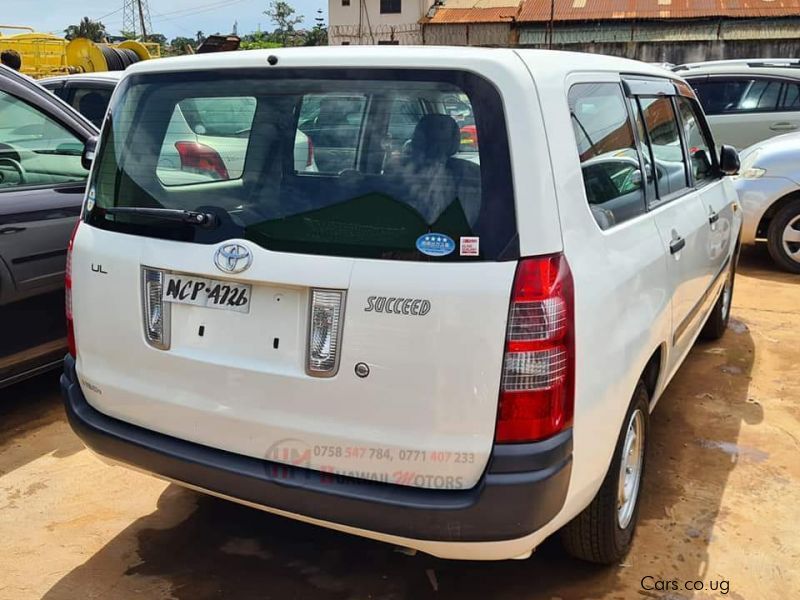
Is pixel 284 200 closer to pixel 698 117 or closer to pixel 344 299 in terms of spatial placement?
pixel 344 299

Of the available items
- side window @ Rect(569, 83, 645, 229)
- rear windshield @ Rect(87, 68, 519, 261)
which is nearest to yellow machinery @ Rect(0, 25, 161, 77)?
rear windshield @ Rect(87, 68, 519, 261)

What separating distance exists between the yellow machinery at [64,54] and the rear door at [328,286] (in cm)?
1391

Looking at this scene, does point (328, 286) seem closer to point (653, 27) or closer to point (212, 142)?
point (212, 142)

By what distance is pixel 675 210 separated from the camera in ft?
10.2

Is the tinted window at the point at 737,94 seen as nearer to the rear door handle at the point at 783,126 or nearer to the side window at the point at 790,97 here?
the side window at the point at 790,97

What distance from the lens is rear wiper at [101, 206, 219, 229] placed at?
2.21 metres

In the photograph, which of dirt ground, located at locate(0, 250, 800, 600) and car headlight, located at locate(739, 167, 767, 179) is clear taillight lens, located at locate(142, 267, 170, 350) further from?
car headlight, located at locate(739, 167, 767, 179)

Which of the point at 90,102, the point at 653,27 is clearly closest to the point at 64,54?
the point at 90,102

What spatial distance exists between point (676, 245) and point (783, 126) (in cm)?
712

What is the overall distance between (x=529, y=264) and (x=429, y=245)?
0.27 m

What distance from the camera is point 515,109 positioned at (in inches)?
77.2

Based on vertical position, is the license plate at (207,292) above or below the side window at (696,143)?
below

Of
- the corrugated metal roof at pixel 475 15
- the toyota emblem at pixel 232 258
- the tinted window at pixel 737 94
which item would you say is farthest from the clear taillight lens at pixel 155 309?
the corrugated metal roof at pixel 475 15

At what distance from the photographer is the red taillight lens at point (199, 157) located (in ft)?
8.46
